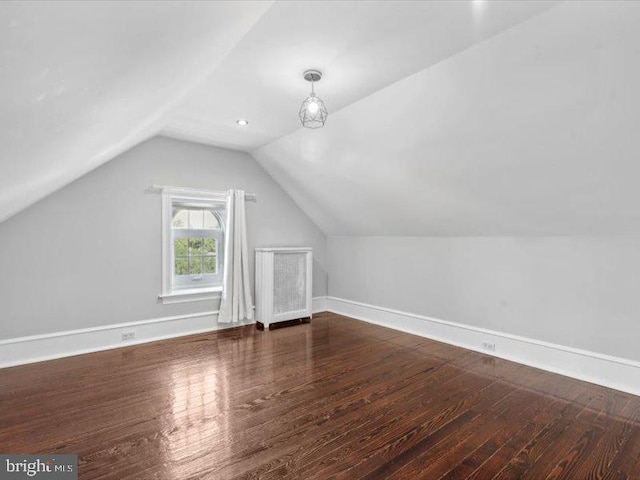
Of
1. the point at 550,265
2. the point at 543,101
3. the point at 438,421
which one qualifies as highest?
the point at 543,101

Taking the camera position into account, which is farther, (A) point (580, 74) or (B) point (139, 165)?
(B) point (139, 165)

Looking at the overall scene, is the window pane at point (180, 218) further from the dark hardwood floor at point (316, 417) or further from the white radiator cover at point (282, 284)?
the dark hardwood floor at point (316, 417)

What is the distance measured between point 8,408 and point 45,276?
1.32 meters

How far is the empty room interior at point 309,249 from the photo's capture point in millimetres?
1686

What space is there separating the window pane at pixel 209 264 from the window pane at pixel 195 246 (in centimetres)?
14

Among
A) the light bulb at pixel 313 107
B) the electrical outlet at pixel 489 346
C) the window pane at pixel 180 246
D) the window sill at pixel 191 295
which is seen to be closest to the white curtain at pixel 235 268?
the window sill at pixel 191 295

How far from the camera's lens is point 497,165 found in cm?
263

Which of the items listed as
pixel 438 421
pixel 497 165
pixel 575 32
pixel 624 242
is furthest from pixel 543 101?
pixel 438 421

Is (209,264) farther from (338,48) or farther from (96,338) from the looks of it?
(338,48)

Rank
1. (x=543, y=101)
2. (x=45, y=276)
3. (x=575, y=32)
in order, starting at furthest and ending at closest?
(x=45, y=276) < (x=543, y=101) < (x=575, y=32)

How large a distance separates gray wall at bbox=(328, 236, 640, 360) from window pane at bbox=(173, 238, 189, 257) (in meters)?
2.44

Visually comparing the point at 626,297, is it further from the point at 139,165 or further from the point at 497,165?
the point at 139,165

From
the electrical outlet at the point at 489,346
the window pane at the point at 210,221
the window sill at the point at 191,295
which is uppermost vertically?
the window pane at the point at 210,221

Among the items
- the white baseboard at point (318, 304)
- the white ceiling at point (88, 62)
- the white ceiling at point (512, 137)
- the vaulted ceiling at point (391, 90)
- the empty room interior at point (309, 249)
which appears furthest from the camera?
the white baseboard at point (318, 304)
